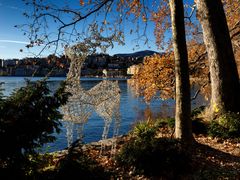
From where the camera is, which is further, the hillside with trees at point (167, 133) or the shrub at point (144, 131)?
the shrub at point (144, 131)

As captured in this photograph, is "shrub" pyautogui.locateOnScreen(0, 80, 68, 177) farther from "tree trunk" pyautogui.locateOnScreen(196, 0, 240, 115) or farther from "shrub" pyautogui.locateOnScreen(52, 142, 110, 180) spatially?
"tree trunk" pyautogui.locateOnScreen(196, 0, 240, 115)

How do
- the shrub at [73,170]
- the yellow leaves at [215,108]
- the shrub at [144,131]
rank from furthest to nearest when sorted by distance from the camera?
the yellow leaves at [215,108] < the shrub at [144,131] < the shrub at [73,170]

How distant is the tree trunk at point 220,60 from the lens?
1055 cm

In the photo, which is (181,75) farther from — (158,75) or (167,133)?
(158,75)

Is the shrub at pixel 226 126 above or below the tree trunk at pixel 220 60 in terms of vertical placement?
below

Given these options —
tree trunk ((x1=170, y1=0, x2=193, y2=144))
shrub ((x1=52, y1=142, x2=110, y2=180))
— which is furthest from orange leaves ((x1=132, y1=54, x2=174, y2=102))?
shrub ((x1=52, y1=142, x2=110, y2=180))

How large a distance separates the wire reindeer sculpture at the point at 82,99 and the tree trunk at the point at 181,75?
5.02 ft

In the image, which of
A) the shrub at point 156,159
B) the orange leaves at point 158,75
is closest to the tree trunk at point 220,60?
the shrub at point 156,159

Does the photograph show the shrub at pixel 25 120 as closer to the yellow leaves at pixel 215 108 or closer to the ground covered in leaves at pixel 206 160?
the ground covered in leaves at pixel 206 160

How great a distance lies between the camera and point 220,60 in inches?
416

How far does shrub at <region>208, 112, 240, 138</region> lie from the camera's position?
9.86m

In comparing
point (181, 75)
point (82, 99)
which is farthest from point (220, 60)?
point (82, 99)

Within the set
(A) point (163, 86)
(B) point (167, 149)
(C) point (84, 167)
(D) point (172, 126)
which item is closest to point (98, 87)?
(B) point (167, 149)

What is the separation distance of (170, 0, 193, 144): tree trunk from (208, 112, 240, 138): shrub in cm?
236
